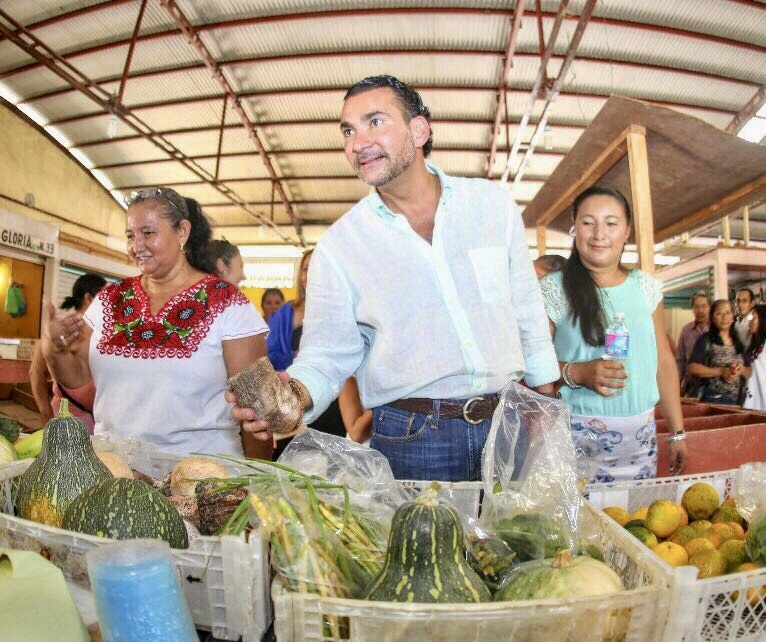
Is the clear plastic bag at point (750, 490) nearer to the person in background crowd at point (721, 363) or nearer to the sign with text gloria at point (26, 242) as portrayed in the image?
the person in background crowd at point (721, 363)

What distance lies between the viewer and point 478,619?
79 cm

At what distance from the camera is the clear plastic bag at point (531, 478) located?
1.14m

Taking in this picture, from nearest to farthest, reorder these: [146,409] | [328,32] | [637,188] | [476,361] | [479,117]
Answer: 1. [476,361]
2. [146,409]
3. [637,188]
4. [328,32]
5. [479,117]

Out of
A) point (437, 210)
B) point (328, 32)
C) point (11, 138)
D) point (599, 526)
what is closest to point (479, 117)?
point (328, 32)

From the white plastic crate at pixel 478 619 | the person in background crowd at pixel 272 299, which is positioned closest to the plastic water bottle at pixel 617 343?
the white plastic crate at pixel 478 619

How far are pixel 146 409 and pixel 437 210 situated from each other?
1.22 meters

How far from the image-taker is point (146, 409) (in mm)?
2199

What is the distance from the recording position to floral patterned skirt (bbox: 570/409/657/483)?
2.28 m

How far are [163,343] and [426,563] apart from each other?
1.62 m

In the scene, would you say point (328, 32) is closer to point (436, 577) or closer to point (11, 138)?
point (11, 138)

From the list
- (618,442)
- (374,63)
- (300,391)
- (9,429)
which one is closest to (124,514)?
(300,391)

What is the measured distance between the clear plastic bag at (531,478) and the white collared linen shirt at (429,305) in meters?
0.30

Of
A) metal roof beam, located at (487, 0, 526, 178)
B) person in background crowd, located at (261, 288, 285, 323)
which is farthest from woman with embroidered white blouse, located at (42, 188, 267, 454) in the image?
metal roof beam, located at (487, 0, 526, 178)

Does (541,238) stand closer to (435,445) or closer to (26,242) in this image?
(435,445)
